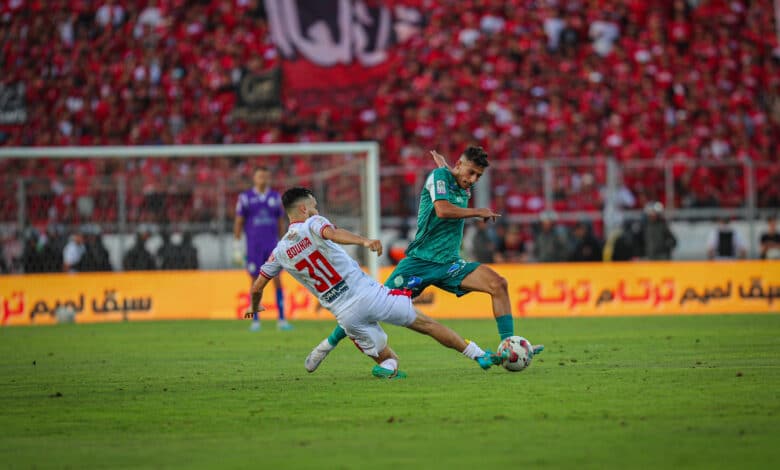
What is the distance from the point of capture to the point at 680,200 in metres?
24.1

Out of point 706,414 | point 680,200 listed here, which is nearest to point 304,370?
point 706,414

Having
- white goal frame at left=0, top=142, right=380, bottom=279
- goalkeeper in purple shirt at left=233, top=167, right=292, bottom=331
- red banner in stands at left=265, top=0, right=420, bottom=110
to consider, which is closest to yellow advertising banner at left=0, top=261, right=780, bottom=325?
Result: white goal frame at left=0, top=142, right=380, bottom=279

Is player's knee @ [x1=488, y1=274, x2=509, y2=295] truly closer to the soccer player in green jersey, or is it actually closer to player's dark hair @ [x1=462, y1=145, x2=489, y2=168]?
the soccer player in green jersey

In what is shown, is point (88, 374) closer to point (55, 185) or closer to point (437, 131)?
point (55, 185)

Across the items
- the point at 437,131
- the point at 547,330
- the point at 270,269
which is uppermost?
the point at 437,131

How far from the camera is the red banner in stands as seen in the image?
1261 inches

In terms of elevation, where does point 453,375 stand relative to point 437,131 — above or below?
below

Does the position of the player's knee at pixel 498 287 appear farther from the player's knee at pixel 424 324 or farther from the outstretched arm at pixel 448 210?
the player's knee at pixel 424 324

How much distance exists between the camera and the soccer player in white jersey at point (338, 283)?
33.4 feet

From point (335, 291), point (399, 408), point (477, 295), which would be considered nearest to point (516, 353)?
point (335, 291)

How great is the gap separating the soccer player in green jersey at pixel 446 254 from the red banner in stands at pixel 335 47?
20766 millimetres

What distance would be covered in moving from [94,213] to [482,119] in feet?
35.6

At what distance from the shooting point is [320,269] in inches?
402

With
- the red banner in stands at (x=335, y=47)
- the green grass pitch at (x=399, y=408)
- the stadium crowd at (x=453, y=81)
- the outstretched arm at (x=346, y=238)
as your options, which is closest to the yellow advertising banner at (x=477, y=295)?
the stadium crowd at (x=453, y=81)
